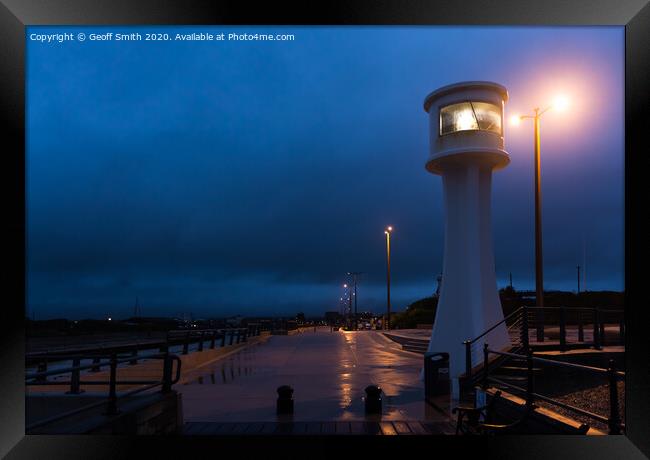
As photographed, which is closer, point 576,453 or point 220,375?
point 576,453

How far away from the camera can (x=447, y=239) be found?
573 inches

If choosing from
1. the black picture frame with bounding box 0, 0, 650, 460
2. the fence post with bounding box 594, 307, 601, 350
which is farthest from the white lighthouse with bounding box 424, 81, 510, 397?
the black picture frame with bounding box 0, 0, 650, 460

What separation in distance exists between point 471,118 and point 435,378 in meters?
6.95

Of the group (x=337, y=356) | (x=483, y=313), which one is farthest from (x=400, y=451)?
(x=337, y=356)

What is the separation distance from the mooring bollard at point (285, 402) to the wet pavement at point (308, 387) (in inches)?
5.9

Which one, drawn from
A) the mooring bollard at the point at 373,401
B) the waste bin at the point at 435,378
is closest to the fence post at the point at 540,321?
the waste bin at the point at 435,378

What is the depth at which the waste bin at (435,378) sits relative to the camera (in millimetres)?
11391

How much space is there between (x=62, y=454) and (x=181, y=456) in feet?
4.55

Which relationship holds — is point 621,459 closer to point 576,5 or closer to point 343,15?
point 576,5

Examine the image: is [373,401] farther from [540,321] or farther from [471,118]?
[471,118]

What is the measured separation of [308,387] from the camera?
1241cm

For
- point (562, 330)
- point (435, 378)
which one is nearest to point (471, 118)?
point (562, 330)

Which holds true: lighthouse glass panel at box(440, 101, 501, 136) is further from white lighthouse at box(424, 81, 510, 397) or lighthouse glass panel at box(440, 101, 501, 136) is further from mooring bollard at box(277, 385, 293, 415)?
mooring bollard at box(277, 385, 293, 415)

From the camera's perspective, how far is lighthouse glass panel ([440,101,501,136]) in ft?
46.9
